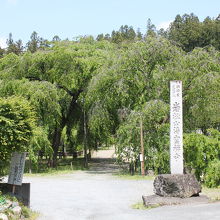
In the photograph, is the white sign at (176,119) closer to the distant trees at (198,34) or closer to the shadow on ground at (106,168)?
the shadow on ground at (106,168)

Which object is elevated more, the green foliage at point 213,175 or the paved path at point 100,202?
the green foliage at point 213,175

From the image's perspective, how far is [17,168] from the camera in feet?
30.8

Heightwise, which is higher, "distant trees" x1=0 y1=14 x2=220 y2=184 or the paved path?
"distant trees" x1=0 y1=14 x2=220 y2=184

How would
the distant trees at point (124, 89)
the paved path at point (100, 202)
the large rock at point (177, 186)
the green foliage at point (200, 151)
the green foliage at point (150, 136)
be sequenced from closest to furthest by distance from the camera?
the paved path at point (100, 202), the large rock at point (177, 186), the green foliage at point (200, 151), the green foliage at point (150, 136), the distant trees at point (124, 89)

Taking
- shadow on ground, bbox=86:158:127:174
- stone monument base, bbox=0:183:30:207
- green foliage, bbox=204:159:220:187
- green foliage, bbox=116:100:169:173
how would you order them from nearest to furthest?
stone monument base, bbox=0:183:30:207, green foliage, bbox=204:159:220:187, green foliage, bbox=116:100:169:173, shadow on ground, bbox=86:158:127:174

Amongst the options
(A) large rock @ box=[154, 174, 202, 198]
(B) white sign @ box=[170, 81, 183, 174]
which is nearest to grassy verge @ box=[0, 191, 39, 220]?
(A) large rock @ box=[154, 174, 202, 198]

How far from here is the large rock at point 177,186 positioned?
33.1 feet

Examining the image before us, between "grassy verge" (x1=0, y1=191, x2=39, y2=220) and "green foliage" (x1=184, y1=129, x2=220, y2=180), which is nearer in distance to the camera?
"grassy verge" (x1=0, y1=191, x2=39, y2=220)

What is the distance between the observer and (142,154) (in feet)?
57.0

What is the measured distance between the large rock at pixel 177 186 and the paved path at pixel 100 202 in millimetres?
826

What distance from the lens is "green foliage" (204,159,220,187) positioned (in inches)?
520

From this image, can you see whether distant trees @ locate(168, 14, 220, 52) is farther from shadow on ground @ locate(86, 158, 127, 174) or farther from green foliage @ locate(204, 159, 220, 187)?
green foliage @ locate(204, 159, 220, 187)

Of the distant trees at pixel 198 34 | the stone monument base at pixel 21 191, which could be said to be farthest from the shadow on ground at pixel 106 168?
the distant trees at pixel 198 34

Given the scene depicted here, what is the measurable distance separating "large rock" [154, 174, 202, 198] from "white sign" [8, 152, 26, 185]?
368 cm
